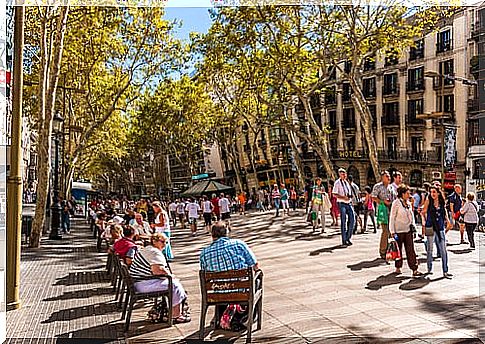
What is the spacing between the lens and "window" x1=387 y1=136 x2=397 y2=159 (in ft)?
53.1

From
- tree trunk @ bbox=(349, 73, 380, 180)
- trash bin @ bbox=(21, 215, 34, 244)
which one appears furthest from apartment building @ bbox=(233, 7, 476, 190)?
trash bin @ bbox=(21, 215, 34, 244)

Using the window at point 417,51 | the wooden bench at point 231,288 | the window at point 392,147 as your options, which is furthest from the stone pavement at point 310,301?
the window at point 417,51

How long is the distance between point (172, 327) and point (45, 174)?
10.1 m

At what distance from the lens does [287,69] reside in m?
18.7

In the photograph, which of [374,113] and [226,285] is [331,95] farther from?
[226,285]

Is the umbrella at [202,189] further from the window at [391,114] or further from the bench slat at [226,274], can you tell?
the bench slat at [226,274]

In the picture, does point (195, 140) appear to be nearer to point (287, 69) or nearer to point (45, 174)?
point (287, 69)

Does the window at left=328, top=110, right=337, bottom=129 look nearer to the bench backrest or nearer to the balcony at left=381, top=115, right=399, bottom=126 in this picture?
the balcony at left=381, top=115, right=399, bottom=126

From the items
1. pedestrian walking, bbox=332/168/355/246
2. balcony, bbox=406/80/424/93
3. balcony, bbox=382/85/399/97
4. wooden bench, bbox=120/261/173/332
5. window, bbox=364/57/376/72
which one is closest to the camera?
wooden bench, bbox=120/261/173/332

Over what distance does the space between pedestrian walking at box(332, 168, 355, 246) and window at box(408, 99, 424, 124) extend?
4095 millimetres

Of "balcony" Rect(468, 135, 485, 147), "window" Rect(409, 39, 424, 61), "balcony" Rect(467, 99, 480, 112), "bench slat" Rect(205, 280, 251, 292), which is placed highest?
"window" Rect(409, 39, 424, 61)

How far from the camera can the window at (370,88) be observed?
18.5 meters

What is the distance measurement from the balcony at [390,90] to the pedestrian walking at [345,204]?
5.34 meters

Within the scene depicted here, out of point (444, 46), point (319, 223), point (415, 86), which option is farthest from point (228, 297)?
point (444, 46)
